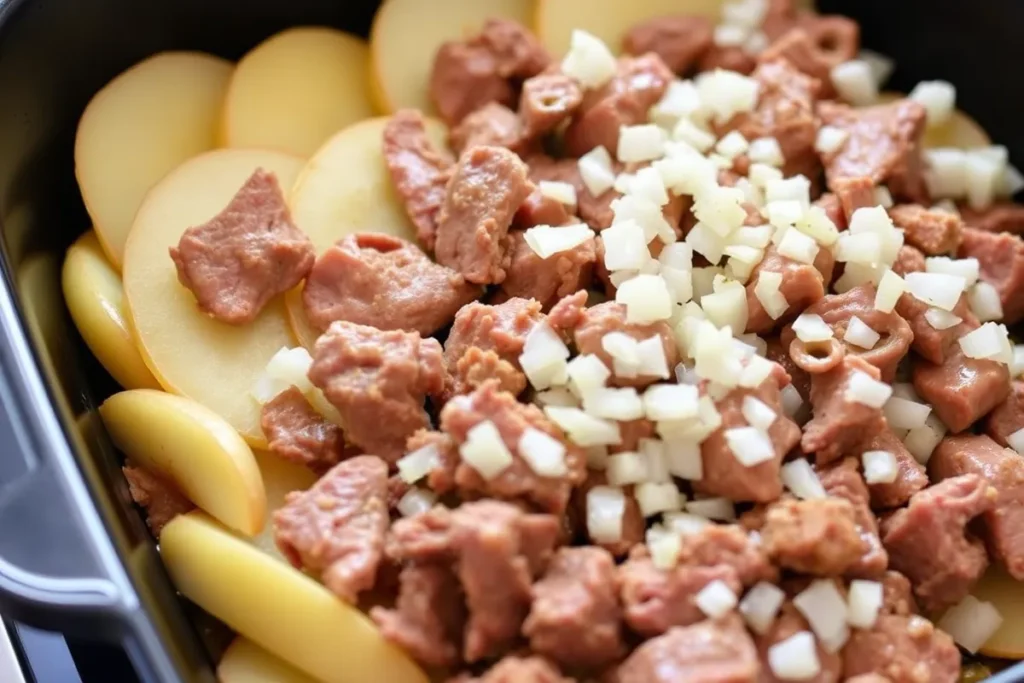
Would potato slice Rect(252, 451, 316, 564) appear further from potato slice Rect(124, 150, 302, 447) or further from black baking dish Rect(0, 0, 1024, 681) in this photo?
black baking dish Rect(0, 0, 1024, 681)

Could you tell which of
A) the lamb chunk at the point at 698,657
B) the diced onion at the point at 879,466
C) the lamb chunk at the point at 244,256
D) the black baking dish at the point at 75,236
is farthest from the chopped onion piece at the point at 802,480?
the lamb chunk at the point at 244,256

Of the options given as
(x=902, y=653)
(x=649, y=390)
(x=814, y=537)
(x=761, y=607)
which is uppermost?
(x=649, y=390)

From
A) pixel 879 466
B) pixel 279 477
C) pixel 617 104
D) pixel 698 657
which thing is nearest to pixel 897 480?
pixel 879 466

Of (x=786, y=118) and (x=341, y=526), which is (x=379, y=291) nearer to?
(x=341, y=526)

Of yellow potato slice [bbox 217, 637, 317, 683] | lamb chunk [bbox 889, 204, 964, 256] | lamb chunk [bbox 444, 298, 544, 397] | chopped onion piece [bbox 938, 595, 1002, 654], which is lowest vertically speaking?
chopped onion piece [bbox 938, 595, 1002, 654]

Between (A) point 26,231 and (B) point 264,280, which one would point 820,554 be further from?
(A) point 26,231

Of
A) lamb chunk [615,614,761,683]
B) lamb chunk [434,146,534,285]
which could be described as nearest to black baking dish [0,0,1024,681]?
lamb chunk [615,614,761,683]
